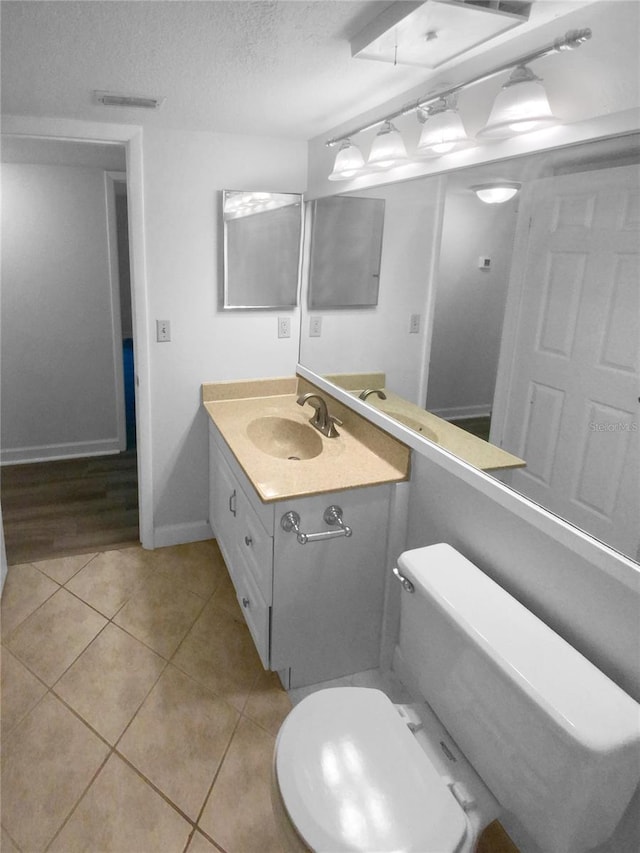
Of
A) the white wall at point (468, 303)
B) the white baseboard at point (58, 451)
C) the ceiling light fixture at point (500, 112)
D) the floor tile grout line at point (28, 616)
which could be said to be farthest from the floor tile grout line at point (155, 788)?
the white baseboard at point (58, 451)

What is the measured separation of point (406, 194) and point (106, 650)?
6.71ft

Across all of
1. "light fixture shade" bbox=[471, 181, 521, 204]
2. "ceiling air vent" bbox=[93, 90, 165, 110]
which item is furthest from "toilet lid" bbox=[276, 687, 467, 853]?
"ceiling air vent" bbox=[93, 90, 165, 110]

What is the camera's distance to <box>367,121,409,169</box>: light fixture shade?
1.63 meters

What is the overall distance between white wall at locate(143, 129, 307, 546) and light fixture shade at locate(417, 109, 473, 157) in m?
1.23

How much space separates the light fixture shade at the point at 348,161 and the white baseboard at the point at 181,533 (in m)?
1.84

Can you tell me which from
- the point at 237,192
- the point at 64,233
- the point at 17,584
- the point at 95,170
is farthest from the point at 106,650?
the point at 95,170

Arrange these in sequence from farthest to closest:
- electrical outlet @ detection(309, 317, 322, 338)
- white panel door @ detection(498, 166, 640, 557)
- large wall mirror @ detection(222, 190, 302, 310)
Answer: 1. electrical outlet @ detection(309, 317, 322, 338)
2. large wall mirror @ detection(222, 190, 302, 310)
3. white panel door @ detection(498, 166, 640, 557)

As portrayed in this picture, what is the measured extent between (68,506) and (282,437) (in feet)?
5.22

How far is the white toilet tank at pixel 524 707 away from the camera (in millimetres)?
970

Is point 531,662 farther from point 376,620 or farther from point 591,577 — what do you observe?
point 376,620

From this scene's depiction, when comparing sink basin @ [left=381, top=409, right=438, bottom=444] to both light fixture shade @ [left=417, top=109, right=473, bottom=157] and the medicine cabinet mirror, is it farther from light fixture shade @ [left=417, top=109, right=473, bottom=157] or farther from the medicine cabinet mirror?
light fixture shade @ [left=417, top=109, right=473, bottom=157]

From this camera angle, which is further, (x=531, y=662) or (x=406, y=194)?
(x=406, y=194)

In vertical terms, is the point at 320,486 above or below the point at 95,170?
below

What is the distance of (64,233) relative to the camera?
3.45 meters
